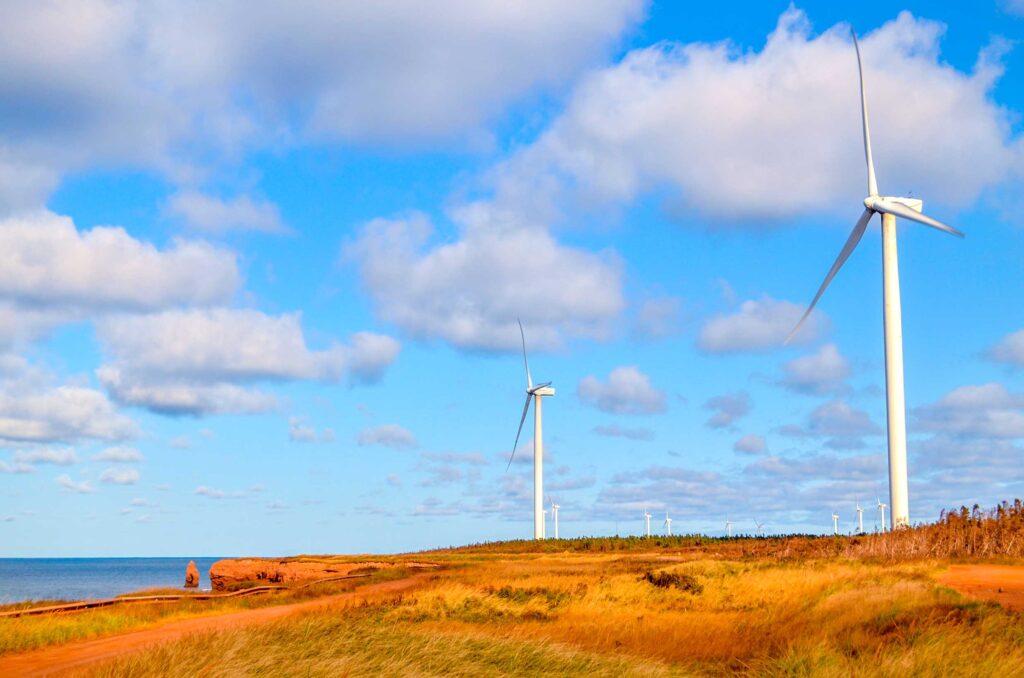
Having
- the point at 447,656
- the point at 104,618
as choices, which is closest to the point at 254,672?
the point at 447,656

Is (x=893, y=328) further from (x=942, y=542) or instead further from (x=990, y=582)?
(x=990, y=582)

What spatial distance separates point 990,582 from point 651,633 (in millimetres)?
12649

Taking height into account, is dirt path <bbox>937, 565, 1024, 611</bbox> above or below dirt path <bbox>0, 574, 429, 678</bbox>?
above

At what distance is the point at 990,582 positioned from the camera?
27.5 meters

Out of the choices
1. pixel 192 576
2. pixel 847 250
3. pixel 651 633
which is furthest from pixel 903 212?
pixel 192 576

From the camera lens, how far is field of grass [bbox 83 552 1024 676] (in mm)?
15367

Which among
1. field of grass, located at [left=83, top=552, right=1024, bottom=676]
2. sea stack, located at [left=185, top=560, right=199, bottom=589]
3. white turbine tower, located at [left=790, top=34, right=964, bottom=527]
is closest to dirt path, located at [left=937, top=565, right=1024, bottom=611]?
field of grass, located at [left=83, top=552, right=1024, bottom=676]

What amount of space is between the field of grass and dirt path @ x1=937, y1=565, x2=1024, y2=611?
0.87 metres

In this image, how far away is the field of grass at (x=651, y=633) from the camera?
50.4ft

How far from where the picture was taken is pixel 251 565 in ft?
180

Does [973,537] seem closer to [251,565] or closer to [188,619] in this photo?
[188,619]

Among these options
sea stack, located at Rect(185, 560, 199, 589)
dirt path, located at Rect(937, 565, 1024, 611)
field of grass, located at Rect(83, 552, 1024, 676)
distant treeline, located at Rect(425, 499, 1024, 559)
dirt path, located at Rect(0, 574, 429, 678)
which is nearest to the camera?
field of grass, located at Rect(83, 552, 1024, 676)

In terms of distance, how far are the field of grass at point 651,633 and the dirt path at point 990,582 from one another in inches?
34.2

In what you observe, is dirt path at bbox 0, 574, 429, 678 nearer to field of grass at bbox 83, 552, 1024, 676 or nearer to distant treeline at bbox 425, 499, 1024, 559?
field of grass at bbox 83, 552, 1024, 676
